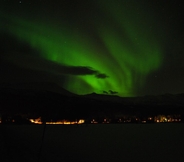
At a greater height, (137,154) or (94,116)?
(94,116)

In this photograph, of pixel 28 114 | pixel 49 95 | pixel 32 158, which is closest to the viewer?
pixel 32 158

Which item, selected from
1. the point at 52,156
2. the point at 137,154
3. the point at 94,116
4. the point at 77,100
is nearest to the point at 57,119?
the point at 94,116

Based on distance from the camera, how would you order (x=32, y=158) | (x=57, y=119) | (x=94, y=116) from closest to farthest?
(x=32, y=158) → (x=57, y=119) → (x=94, y=116)

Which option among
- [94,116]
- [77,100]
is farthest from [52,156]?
[77,100]

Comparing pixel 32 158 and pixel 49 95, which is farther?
pixel 49 95

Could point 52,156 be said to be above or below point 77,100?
below

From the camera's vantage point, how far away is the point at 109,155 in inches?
1652

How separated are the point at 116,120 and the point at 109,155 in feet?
373

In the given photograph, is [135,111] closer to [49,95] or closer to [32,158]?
[49,95]


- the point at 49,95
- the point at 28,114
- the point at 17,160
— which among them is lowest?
the point at 17,160

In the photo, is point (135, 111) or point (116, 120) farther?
point (135, 111)

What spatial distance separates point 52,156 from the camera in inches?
1294

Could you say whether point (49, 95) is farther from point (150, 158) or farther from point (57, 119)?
point (150, 158)

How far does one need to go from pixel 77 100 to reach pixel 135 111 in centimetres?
3890
